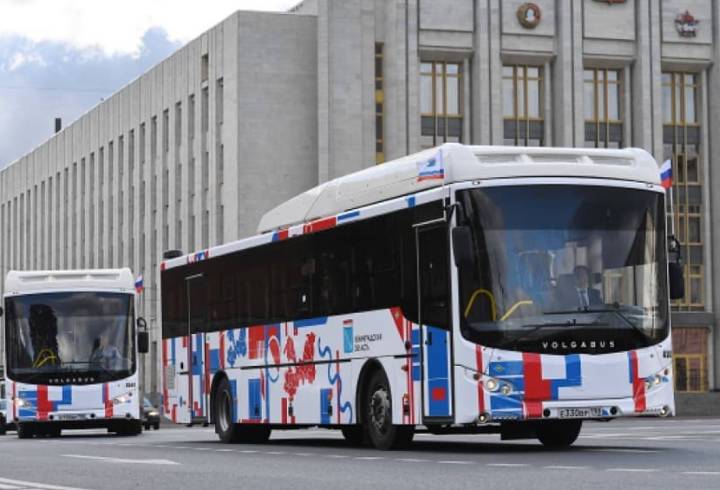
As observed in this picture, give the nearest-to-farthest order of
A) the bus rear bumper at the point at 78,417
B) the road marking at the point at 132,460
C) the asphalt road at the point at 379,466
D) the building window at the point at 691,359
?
the asphalt road at the point at 379,466 < the road marking at the point at 132,460 < the bus rear bumper at the point at 78,417 < the building window at the point at 691,359

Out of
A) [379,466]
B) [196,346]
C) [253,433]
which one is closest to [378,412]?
[379,466]

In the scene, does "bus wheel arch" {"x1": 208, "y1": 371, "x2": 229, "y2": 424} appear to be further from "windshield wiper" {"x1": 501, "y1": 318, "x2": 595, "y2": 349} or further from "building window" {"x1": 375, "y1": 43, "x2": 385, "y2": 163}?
"building window" {"x1": 375, "y1": 43, "x2": 385, "y2": 163}

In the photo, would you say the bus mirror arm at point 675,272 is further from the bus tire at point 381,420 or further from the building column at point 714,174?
the building column at point 714,174

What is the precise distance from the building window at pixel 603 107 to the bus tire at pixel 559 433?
51407mm

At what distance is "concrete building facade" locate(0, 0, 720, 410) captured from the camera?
2731 inches

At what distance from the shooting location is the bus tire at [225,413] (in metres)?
26.5

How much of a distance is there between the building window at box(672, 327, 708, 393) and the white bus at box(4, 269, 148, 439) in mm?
40654

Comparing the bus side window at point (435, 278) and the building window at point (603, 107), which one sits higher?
the building window at point (603, 107)

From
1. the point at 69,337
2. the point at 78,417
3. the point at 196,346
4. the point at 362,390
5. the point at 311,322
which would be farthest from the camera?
the point at 69,337

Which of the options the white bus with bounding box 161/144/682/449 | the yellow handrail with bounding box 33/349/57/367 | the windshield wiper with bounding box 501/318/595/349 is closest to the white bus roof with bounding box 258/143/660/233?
the white bus with bounding box 161/144/682/449

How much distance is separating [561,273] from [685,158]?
56.0 m

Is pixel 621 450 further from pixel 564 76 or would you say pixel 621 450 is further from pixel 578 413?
pixel 564 76

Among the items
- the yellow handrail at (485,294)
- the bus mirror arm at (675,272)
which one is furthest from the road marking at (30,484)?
the bus mirror arm at (675,272)

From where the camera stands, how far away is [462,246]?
61.5ft
